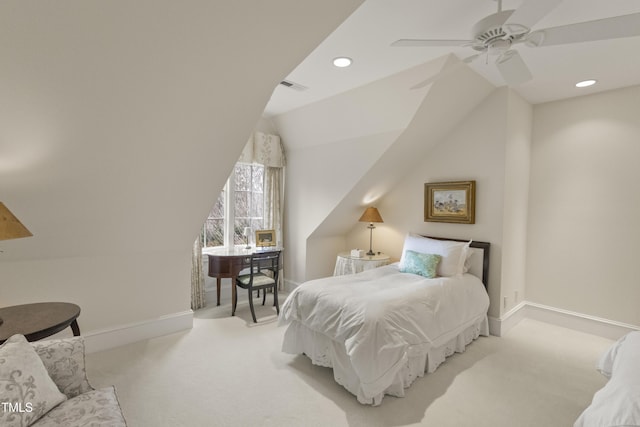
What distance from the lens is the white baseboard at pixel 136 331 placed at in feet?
9.36

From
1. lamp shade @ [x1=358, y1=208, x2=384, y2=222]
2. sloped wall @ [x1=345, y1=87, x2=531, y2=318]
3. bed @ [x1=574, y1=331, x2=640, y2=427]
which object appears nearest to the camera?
bed @ [x1=574, y1=331, x2=640, y2=427]

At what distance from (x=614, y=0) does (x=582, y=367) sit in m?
2.77

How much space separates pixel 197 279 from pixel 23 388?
2.80 meters

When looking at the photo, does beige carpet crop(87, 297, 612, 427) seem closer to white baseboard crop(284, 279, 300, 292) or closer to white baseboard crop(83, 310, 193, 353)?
white baseboard crop(83, 310, 193, 353)

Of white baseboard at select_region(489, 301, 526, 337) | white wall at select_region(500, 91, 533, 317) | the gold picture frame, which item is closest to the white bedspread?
white baseboard at select_region(489, 301, 526, 337)

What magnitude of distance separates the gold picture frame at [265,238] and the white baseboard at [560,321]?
2833mm

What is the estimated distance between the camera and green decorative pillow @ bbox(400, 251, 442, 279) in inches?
123

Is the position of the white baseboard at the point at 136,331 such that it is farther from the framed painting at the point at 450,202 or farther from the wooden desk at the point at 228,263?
the framed painting at the point at 450,202

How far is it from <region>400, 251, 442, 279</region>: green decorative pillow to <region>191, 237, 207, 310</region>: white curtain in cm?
254

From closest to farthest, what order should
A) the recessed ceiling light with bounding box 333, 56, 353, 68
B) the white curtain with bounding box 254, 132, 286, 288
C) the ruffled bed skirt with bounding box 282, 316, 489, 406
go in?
1. the ruffled bed skirt with bounding box 282, 316, 489, 406
2. the recessed ceiling light with bounding box 333, 56, 353, 68
3. the white curtain with bounding box 254, 132, 286, 288

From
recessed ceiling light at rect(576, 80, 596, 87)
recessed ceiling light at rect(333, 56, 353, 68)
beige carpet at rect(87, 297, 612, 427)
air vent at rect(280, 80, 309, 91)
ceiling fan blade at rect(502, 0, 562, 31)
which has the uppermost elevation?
recessed ceiling light at rect(576, 80, 596, 87)

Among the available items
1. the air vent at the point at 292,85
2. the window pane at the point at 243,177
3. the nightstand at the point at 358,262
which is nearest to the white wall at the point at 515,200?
the nightstand at the point at 358,262

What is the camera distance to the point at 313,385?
2365 millimetres

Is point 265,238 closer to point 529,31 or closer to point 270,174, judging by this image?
point 270,174
